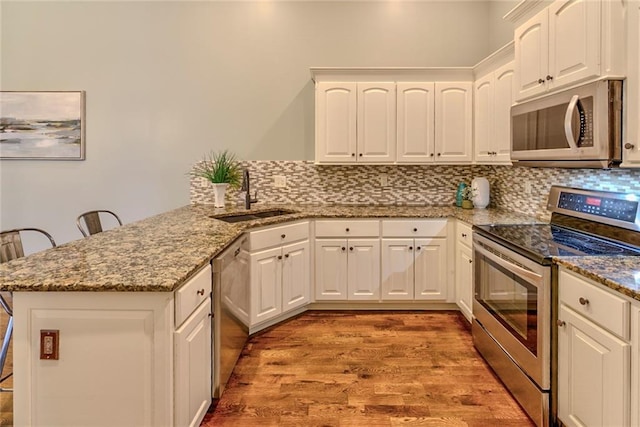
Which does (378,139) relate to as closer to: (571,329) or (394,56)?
(394,56)

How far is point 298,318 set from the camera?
3.60m

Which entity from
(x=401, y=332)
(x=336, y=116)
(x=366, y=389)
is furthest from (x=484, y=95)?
(x=366, y=389)

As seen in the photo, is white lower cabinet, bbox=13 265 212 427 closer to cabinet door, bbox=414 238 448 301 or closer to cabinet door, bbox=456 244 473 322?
cabinet door, bbox=456 244 473 322

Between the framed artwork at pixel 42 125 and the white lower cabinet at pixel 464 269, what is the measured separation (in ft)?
11.8

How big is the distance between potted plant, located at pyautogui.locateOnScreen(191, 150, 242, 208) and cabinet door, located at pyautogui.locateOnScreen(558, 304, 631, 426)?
2.83 meters

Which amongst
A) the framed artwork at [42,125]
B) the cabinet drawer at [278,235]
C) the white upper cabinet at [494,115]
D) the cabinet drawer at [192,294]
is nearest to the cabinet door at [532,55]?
the white upper cabinet at [494,115]

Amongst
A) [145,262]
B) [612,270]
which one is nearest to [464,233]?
[612,270]

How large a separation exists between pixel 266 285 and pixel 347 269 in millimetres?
782

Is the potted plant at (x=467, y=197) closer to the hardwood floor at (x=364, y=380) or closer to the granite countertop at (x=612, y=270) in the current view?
the hardwood floor at (x=364, y=380)

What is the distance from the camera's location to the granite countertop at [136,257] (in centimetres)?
153

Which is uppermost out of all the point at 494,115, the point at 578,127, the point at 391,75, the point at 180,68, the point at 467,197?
the point at 180,68

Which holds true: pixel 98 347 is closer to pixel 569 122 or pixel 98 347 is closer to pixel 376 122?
pixel 569 122

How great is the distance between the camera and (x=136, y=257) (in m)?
1.91

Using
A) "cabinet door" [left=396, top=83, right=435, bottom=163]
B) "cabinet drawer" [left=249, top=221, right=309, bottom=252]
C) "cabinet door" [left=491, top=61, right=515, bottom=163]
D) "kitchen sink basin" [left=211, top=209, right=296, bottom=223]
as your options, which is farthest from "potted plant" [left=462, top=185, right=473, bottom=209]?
"kitchen sink basin" [left=211, top=209, right=296, bottom=223]
